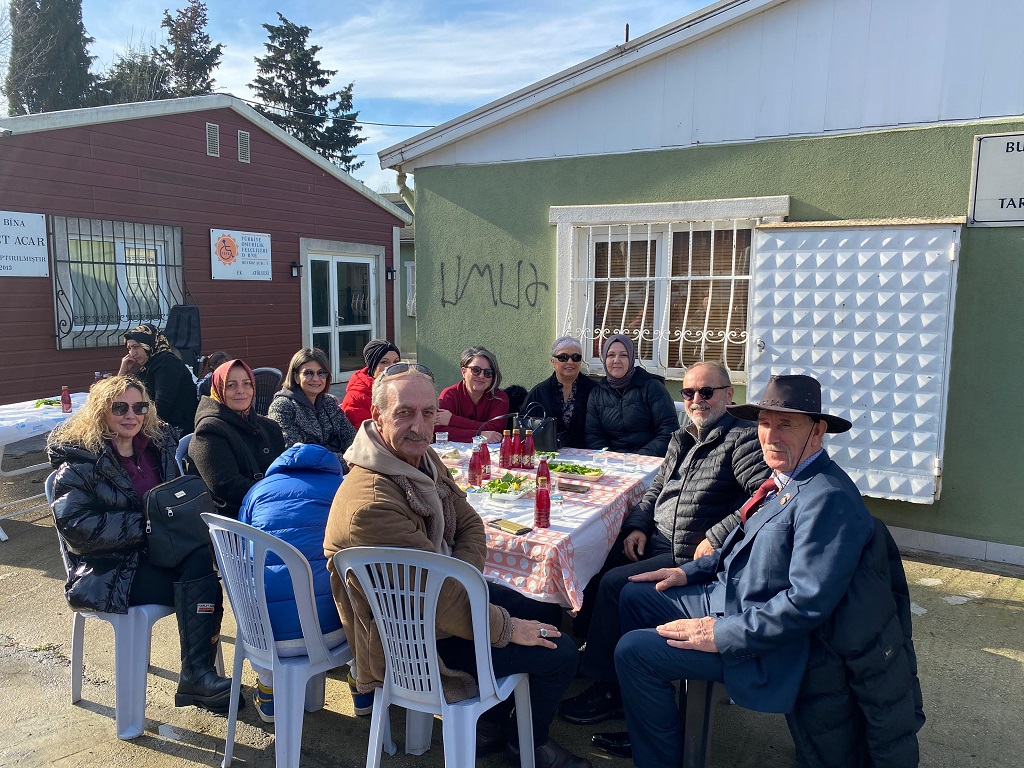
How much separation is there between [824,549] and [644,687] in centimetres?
78

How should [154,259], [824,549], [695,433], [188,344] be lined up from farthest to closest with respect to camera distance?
[154,259]
[188,344]
[695,433]
[824,549]

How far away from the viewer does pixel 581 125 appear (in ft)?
17.9

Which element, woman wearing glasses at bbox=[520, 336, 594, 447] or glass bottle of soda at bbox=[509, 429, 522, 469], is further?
woman wearing glasses at bbox=[520, 336, 594, 447]

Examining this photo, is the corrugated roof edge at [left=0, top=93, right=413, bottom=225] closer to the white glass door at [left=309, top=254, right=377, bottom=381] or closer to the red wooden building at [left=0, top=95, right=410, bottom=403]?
the red wooden building at [left=0, top=95, right=410, bottom=403]

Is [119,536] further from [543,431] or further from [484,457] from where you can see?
[543,431]

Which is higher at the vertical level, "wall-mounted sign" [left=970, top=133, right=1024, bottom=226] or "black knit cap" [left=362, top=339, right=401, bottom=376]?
"wall-mounted sign" [left=970, top=133, right=1024, bottom=226]

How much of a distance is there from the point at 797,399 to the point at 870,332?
274 centimetres

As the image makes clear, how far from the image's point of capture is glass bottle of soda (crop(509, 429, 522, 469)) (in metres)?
3.72

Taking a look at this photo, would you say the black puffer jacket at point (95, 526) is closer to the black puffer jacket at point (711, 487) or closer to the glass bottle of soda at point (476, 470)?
the glass bottle of soda at point (476, 470)

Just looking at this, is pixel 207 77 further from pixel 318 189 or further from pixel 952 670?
pixel 952 670

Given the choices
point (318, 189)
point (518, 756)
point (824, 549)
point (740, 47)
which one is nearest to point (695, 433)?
point (824, 549)

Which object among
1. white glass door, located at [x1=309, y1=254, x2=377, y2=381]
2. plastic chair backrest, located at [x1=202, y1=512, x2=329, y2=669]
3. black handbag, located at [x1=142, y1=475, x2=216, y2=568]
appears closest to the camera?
plastic chair backrest, located at [x1=202, y1=512, x2=329, y2=669]

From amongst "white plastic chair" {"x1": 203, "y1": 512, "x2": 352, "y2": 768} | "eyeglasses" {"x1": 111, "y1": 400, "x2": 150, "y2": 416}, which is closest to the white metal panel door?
"white plastic chair" {"x1": 203, "y1": 512, "x2": 352, "y2": 768}

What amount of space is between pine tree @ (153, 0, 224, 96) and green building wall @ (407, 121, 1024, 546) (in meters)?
23.8
